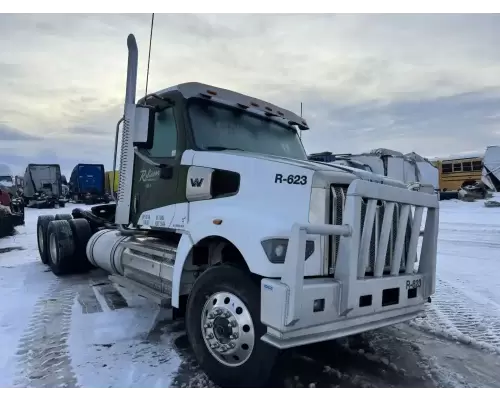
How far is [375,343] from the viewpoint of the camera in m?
4.29

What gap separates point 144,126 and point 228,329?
7.41 feet

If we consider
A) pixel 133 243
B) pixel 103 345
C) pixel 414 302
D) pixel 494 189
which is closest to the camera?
pixel 414 302

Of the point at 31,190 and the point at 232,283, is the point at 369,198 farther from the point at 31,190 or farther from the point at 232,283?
the point at 31,190

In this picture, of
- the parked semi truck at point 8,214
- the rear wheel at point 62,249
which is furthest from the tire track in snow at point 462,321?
the parked semi truck at point 8,214

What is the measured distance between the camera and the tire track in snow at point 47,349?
11.2ft

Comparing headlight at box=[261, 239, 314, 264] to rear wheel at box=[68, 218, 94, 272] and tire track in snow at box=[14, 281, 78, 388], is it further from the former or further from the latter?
rear wheel at box=[68, 218, 94, 272]

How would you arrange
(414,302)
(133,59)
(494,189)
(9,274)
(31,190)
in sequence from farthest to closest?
(31,190) < (494,189) < (9,274) < (133,59) < (414,302)

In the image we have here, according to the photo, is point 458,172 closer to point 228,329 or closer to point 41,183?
point 228,329

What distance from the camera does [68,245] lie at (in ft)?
24.0

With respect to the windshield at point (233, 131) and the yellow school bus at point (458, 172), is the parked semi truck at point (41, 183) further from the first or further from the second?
the windshield at point (233, 131)

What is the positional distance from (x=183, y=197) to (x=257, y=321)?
1.69 m

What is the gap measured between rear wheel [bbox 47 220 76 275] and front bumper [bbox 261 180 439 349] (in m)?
5.44

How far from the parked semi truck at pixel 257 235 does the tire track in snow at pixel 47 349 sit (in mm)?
917

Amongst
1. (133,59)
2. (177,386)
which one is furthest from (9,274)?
(177,386)
